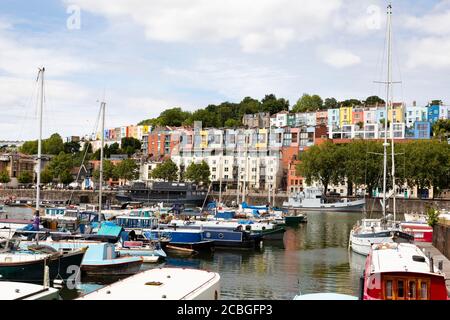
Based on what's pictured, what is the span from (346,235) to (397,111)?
3999 inches

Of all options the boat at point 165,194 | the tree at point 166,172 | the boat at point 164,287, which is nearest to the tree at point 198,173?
the tree at point 166,172

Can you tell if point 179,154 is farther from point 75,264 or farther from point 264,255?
point 75,264

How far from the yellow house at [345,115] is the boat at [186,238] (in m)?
126

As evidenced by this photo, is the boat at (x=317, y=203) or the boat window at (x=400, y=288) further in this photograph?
the boat at (x=317, y=203)

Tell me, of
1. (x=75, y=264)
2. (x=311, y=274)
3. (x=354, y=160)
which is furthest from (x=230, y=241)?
(x=354, y=160)

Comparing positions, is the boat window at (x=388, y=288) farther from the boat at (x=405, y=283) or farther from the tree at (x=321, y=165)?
the tree at (x=321, y=165)

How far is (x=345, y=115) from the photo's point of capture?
16625 centimetres

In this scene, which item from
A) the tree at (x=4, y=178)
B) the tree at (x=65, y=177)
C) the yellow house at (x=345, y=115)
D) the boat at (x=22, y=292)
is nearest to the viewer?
the boat at (x=22, y=292)

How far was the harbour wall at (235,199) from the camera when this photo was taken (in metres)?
102

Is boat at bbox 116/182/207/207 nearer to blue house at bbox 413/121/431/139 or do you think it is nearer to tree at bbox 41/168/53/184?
tree at bbox 41/168/53/184

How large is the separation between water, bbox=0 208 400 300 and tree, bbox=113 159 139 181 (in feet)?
348

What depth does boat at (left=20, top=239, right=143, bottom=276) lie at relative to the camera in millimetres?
29781

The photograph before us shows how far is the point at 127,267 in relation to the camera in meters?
30.7
